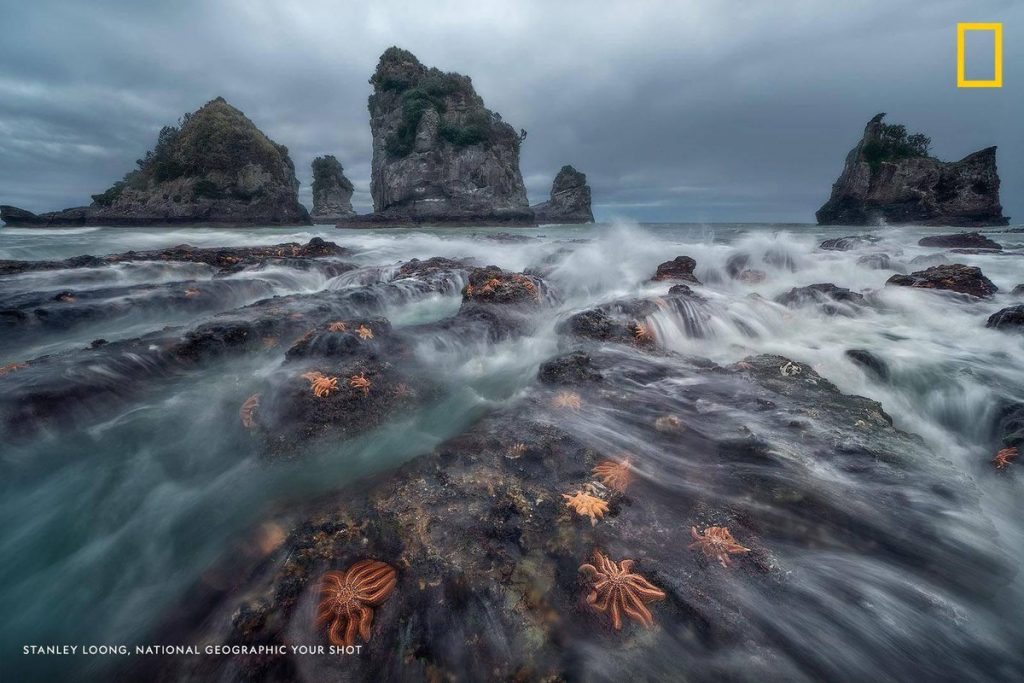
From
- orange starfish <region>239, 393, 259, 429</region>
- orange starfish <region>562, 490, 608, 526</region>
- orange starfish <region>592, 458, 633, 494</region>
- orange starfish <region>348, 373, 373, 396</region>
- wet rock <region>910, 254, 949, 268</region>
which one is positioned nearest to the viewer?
orange starfish <region>562, 490, 608, 526</region>

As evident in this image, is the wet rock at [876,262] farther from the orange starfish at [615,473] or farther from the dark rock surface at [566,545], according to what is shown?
the orange starfish at [615,473]

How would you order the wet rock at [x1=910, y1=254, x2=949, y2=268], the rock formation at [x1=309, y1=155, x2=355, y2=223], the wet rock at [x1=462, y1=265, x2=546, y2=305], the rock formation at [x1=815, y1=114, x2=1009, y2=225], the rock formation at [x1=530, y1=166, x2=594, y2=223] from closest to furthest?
the wet rock at [x1=462, y1=265, x2=546, y2=305] → the wet rock at [x1=910, y1=254, x2=949, y2=268] → the rock formation at [x1=815, y1=114, x2=1009, y2=225] → the rock formation at [x1=309, y1=155, x2=355, y2=223] → the rock formation at [x1=530, y1=166, x2=594, y2=223]

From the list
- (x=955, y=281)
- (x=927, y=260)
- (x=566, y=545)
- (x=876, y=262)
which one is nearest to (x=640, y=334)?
(x=566, y=545)

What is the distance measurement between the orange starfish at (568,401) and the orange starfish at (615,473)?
1029 mm

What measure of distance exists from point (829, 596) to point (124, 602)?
4.57m

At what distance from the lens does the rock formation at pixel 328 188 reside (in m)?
85.4

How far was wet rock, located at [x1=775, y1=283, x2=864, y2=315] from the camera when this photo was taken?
861cm

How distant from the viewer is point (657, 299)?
7.89 m

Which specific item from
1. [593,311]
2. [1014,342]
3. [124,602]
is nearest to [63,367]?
[124,602]

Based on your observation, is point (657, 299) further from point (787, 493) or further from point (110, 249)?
point (110, 249)

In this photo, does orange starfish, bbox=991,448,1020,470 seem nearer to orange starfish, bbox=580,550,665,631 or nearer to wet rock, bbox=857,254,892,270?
orange starfish, bbox=580,550,665,631

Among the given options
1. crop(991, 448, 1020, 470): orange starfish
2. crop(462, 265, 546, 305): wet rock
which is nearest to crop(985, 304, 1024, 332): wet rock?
crop(991, 448, 1020, 470): orange starfish

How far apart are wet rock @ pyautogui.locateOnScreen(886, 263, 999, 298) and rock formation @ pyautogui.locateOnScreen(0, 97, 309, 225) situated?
60719 mm

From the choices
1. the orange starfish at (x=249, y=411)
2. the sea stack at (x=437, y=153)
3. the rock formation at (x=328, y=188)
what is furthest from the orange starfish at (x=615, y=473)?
the rock formation at (x=328, y=188)
